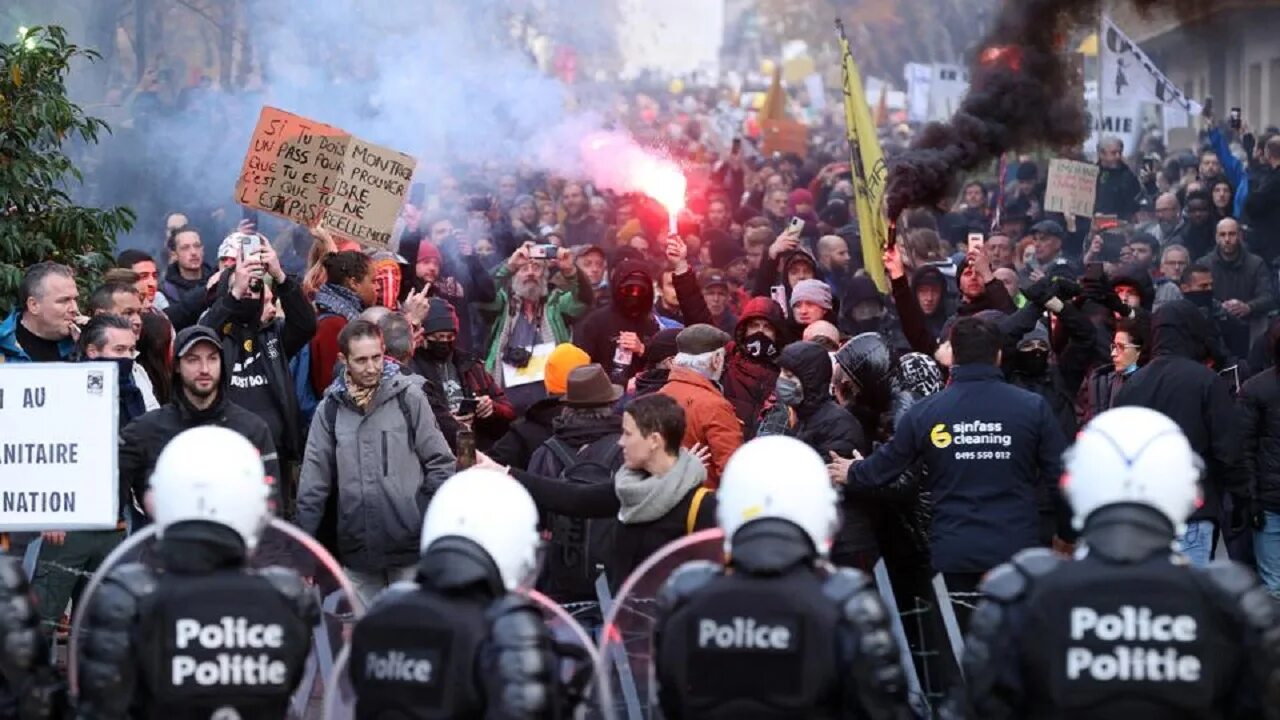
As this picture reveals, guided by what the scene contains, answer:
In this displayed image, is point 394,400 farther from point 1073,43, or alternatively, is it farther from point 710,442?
point 1073,43

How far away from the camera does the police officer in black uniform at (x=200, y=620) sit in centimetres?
652

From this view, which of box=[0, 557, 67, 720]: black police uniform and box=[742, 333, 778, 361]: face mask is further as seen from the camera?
box=[742, 333, 778, 361]: face mask

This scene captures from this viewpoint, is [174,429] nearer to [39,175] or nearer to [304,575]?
[304,575]

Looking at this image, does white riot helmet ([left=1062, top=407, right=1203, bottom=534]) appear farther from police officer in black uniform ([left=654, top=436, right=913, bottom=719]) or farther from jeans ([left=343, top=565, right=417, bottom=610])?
jeans ([left=343, top=565, right=417, bottom=610])

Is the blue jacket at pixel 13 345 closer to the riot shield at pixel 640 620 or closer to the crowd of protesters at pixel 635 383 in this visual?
the crowd of protesters at pixel 635 383

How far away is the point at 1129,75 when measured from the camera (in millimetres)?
22000

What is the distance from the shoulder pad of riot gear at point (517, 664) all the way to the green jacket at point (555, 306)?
24.7 feet

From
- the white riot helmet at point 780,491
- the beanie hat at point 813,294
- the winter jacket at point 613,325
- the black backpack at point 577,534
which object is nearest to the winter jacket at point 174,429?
the black backpack at point 577,534

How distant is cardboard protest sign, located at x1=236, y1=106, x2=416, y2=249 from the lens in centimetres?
1311

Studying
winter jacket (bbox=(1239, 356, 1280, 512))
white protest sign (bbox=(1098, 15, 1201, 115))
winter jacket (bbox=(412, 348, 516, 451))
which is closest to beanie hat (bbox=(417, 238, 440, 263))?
winter jacket (bbox=(412, 348, 516, 451))

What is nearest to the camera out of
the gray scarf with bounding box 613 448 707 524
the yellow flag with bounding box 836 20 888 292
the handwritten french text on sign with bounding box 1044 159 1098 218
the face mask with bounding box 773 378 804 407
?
the gray scarf with bounding box 613 448 707 524

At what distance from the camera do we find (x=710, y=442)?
33.5 ft

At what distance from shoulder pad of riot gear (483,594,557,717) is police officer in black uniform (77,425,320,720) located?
2.12ft

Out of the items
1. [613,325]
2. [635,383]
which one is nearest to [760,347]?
[635,383]
